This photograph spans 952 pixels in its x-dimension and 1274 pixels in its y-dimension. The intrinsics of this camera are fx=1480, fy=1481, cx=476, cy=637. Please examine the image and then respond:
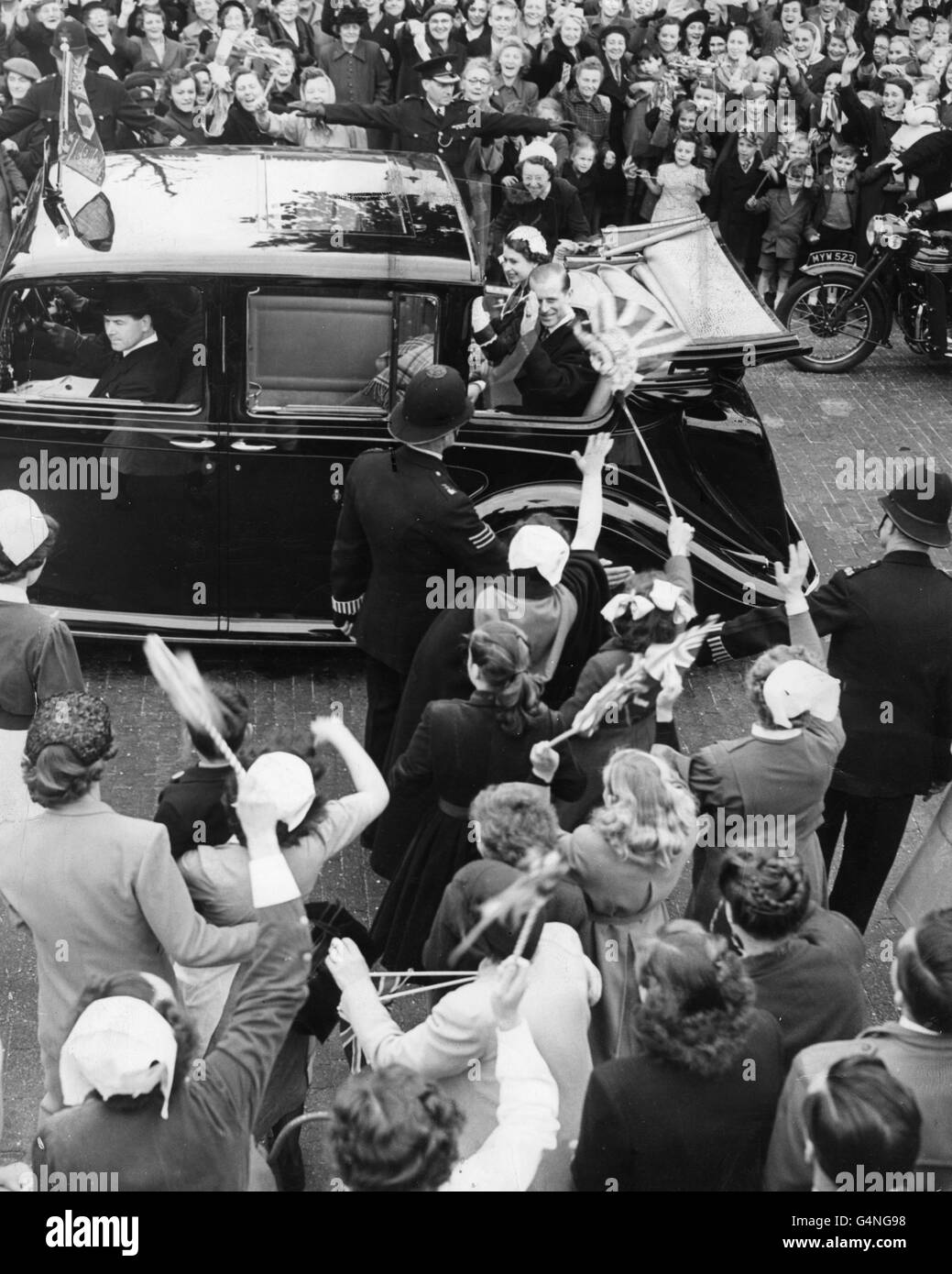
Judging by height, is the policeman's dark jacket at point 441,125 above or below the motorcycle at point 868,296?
above

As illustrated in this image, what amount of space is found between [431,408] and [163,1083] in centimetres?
312

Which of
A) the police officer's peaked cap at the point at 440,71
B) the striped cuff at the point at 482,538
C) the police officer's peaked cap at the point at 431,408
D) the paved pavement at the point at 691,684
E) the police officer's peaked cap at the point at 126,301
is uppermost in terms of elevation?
the police officer's peaked cap at the point at 440,71

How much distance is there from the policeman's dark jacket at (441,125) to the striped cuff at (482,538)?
4.98 metres

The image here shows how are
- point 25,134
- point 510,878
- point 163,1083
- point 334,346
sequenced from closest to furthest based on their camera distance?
point 163,1083 < point 510,878 < point 334,346 < point 25,134

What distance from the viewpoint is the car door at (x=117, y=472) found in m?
6.33

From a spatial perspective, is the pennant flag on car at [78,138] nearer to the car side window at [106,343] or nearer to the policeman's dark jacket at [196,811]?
the car side window at [106,343]

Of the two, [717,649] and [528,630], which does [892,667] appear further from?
[717,649]

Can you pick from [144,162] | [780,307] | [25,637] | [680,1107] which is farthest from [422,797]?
[780,307]

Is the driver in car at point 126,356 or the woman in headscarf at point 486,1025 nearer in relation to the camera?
the woman in headscarf at point 486,1025

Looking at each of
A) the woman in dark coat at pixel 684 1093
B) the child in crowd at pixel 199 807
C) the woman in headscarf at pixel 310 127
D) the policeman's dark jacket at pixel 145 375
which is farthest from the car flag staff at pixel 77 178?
the woman in dark coat at pixel 684 1093

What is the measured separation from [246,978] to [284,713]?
357 cm

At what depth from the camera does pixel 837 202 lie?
1130cm

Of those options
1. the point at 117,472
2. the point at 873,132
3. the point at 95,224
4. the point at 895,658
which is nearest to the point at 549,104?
the point at 873,132

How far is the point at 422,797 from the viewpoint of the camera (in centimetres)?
486
